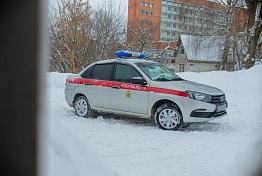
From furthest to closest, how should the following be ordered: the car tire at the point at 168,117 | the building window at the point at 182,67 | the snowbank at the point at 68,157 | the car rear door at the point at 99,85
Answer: the building window at the point at 182,67 → the car rear door at the point at 99,85 → the car tire at the point at 168,117 → the snowbank at the point at 68,157

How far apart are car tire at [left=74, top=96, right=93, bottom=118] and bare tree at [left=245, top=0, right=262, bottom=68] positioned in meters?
14.7

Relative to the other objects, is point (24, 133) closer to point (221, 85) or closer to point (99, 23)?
point (221, 85)

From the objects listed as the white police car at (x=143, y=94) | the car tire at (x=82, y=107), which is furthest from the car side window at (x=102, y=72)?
the car tire at (x=82, y=107)

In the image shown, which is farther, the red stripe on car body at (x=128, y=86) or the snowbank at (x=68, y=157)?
the red stripe on car body at (x=128, y=86)

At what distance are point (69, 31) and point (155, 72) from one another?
17.2 metres

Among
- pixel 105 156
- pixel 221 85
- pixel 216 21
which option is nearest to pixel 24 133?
pixel 105 156

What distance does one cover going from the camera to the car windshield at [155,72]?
19.7 ft

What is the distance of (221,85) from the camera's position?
1248cm

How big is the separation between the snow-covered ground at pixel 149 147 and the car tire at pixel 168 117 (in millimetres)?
174

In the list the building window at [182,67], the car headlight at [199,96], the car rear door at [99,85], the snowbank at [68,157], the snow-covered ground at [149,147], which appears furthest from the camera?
the building window at [182,67]

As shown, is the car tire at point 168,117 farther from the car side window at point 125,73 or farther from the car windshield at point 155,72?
the car side window at point 125,73

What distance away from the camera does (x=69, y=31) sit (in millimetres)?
21500

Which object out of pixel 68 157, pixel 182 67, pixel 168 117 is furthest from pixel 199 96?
pixel 182 67

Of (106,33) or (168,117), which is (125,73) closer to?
(168,117)
